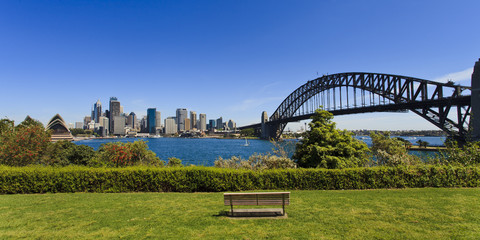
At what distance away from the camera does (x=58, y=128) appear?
324 feet

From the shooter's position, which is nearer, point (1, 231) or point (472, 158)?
point (1, 231)

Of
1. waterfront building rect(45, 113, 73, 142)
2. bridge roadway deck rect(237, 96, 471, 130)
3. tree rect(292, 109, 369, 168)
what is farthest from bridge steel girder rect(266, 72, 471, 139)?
waterfront building rect(45, 113, 73, 142)

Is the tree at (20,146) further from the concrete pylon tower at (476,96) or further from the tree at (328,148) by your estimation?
the concrete pylon tower at (476,96)

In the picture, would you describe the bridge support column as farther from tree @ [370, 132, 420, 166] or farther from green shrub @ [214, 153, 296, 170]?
green shrub @ [214, 153, 296, 170]

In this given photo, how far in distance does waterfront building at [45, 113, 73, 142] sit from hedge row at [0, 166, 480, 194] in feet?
325

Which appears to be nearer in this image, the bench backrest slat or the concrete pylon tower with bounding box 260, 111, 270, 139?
the bench backrest slat

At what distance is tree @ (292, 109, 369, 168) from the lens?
1072 centimetres

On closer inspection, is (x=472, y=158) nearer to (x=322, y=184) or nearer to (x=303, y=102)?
(x=322, y=184)

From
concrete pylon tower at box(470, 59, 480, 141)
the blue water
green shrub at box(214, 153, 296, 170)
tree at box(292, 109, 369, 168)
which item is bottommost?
the blue water

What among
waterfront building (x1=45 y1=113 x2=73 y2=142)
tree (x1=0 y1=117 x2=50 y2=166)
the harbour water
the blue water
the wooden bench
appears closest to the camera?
the wooden bench

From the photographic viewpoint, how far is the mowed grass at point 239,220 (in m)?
4.51

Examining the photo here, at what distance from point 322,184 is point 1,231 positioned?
8610 mm

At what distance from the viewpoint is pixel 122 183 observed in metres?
8.64

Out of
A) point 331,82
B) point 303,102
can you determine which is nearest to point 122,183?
point 331,82
